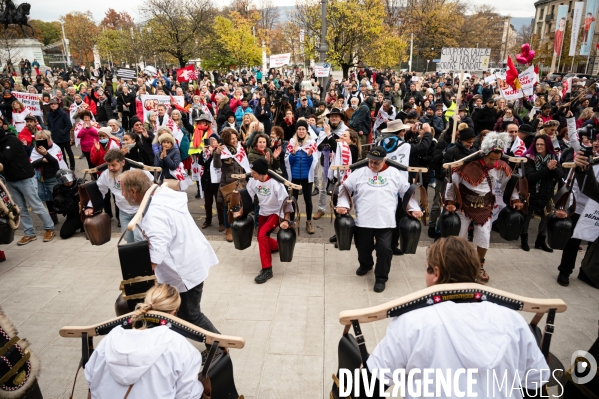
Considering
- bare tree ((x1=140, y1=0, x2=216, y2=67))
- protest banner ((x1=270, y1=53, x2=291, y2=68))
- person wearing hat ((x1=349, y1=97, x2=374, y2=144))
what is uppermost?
bare tree ((x1=140, y1=0, x2=216, y2=67))

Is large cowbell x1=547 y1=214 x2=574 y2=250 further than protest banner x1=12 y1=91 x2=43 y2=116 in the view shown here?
No

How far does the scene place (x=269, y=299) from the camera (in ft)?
Result: 16.3

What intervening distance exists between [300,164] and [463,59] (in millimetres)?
5457

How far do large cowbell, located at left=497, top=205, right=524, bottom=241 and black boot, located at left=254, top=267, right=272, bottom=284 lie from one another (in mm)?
3148

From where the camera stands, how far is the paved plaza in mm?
3801

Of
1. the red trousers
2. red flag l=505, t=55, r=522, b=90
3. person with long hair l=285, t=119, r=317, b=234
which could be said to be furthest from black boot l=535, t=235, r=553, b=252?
red flag l=505, t=55, r=522, b=90

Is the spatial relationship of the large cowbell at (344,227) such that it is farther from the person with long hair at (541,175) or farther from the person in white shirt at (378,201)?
the person with long hair at (541,175)

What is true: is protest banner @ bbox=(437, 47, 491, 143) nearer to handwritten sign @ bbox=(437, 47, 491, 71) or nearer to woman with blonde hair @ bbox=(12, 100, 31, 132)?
handwritten sign @ bbox=(437, 47, 491, 71)

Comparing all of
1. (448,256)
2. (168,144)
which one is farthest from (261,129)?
(448,256)

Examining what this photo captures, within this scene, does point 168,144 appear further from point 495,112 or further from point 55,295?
point 495,112

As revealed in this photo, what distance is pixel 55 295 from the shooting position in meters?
5.15

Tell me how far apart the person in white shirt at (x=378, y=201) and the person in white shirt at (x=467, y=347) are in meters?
2.94

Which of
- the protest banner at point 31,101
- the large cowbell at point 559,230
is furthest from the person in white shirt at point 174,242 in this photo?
the protest banner at point 31,101

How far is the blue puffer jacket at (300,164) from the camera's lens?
6797 millimetres
